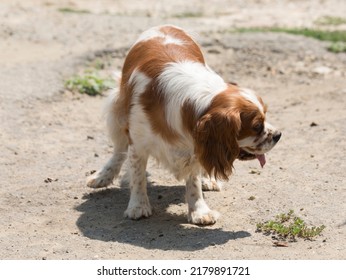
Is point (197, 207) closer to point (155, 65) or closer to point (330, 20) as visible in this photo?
point (155, 65)

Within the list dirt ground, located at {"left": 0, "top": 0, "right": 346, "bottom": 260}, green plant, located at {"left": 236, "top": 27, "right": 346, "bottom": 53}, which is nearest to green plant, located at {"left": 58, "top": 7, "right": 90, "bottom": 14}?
dirt ground, located at {"left": 0, "top": 0, "right": 346, "bottom": 260}

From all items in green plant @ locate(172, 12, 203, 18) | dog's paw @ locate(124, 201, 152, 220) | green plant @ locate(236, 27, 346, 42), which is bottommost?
green plant @ locate(172, 12, 203, 18)

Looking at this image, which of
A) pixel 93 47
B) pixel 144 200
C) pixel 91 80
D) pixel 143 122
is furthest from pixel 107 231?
pixel 93 47

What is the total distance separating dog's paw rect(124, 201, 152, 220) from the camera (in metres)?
7.32

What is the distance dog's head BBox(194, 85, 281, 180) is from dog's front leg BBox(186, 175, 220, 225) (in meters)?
0.58

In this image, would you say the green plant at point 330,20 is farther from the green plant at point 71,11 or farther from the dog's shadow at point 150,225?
the dog's shadow at point 150,225

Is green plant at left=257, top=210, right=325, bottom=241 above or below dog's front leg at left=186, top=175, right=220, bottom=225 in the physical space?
above

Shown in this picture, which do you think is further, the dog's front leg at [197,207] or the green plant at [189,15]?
the green plant at [189,15]

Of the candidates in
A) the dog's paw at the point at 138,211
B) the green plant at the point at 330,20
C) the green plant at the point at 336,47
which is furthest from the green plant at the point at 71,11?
the dog's paw at the point at 138,211

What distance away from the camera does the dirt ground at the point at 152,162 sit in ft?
21.9

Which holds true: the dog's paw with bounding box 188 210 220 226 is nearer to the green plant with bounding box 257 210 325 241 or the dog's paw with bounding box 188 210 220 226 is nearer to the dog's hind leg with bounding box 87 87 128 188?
the green plant with bounding box 257 210 325 241

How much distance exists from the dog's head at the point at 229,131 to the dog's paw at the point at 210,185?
1355 mm

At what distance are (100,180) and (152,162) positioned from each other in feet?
3.04

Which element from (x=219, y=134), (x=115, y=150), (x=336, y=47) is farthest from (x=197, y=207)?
(x=336, y=47)
